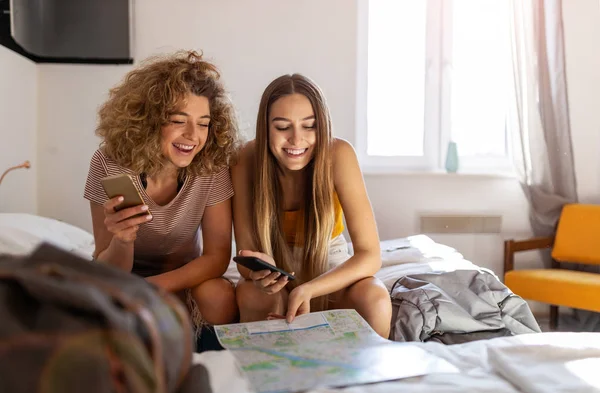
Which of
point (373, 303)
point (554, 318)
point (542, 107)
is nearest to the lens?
point (373, 303)

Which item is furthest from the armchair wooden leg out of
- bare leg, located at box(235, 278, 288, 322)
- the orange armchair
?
bare leg, located at box(235, 278, 288, 322)

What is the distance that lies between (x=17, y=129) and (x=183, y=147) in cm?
167

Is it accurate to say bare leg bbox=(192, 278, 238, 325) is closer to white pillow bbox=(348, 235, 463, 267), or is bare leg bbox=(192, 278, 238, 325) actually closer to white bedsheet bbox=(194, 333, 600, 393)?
white bedsheet bbox=(194, 333, 600, 393)

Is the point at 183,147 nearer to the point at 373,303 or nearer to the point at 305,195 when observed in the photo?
the point at 305,195

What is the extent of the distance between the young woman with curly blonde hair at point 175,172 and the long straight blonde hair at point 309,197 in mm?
95

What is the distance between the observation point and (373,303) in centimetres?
152

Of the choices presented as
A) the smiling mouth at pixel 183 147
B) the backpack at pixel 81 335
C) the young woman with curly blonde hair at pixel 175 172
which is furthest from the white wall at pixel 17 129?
the backpack at pixel 81 335

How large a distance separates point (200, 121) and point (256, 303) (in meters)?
0.52

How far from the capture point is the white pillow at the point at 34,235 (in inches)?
80.7

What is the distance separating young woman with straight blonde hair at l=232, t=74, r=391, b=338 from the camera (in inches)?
66.2

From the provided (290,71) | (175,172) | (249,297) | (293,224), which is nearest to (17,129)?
(290,71)

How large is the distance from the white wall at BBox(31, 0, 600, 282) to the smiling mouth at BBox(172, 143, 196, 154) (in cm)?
161

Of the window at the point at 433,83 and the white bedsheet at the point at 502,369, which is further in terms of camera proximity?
the window at the point at 433,83

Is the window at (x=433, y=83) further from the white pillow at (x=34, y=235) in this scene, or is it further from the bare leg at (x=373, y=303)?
the bare leg at (x=373, y=303)
